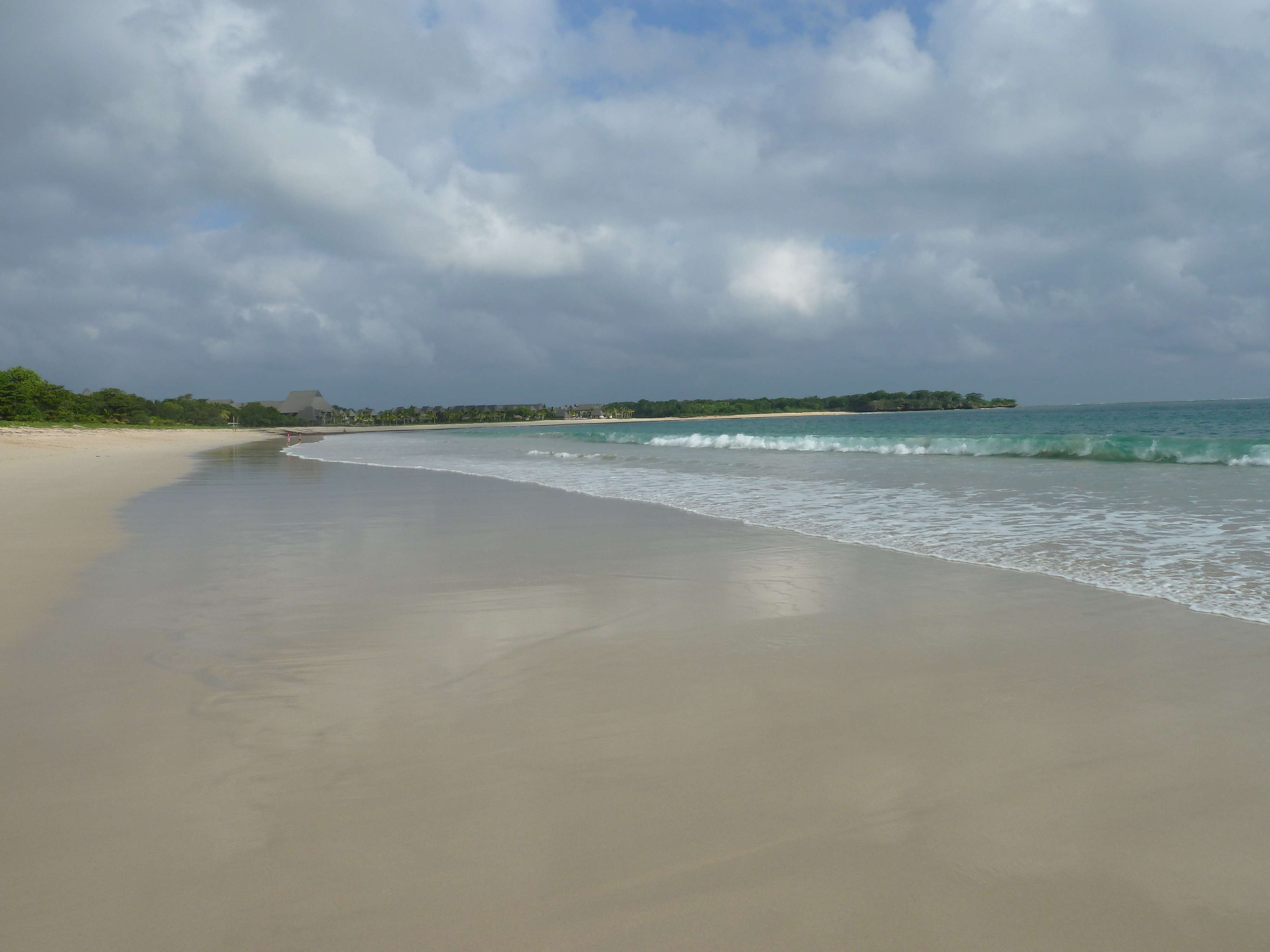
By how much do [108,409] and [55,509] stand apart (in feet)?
241

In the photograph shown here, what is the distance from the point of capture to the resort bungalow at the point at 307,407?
138 m

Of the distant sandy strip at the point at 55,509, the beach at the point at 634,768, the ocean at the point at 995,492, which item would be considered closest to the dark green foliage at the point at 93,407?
the distant sandy strip at the point at 55,509

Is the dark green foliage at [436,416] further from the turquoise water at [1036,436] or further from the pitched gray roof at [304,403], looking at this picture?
the turquoise water at [1036,436]

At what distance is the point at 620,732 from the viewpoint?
9.41ft

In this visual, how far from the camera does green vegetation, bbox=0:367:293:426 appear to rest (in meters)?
52.3

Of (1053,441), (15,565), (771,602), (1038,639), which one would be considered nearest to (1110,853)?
(1038,639)

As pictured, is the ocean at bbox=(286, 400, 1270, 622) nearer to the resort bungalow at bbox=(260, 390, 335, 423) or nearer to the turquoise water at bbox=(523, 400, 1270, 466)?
the turquoise water at bbox=(523, 400, 1270, 466)

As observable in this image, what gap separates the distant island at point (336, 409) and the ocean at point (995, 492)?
111 ft

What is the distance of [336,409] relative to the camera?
463ft

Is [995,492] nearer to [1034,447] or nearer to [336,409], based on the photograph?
[1034,447]

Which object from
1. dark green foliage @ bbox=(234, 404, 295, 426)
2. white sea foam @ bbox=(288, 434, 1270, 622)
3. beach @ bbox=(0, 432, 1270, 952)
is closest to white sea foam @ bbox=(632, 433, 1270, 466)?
white sea foam @ bbox=(288, 434, 1270, 622)

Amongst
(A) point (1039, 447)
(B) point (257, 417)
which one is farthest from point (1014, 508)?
(B) point (257, 417)


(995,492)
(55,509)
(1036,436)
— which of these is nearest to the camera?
(55,509)

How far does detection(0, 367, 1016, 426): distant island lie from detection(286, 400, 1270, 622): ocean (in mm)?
33684
